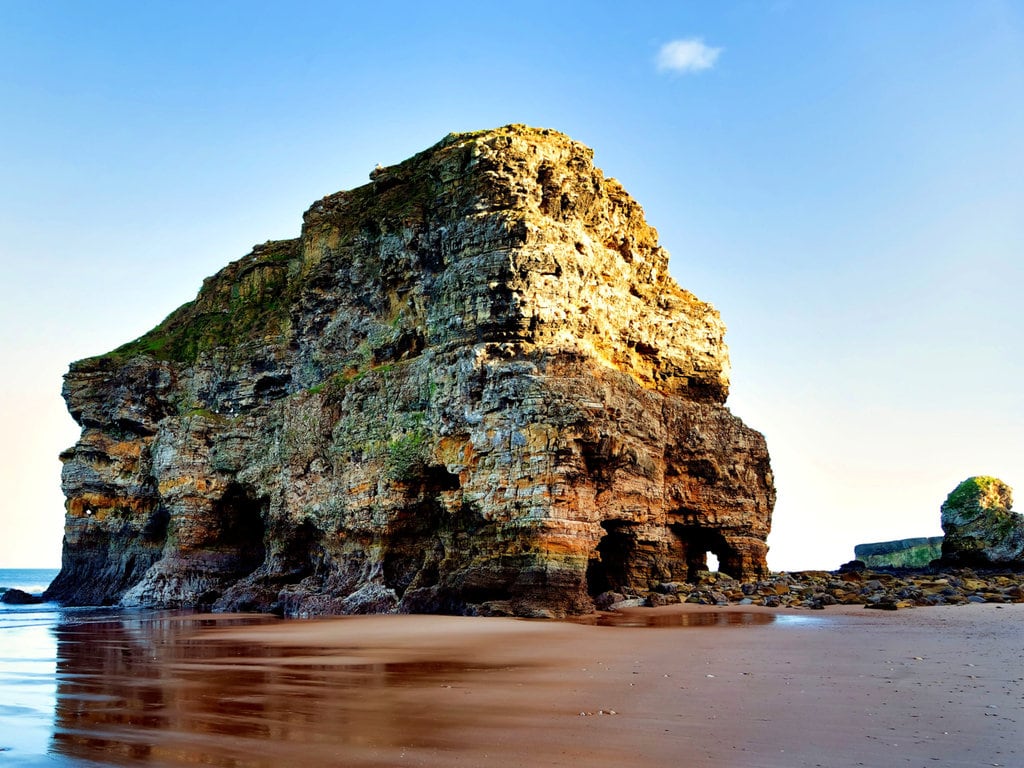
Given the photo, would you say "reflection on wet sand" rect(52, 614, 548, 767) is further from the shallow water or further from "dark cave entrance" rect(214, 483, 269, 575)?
"dark cave entrance" rect(214, 483, 269, 575)

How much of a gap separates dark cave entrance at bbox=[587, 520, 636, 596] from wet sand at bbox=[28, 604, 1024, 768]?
372 inches

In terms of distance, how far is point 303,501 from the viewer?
30.6 m

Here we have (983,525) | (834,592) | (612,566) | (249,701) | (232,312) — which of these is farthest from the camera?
(232,312)

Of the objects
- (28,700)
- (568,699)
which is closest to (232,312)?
(28,700)

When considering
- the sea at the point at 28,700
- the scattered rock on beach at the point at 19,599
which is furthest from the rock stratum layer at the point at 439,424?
the sea at the point at 28,700

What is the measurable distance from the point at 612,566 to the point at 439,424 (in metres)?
7.70

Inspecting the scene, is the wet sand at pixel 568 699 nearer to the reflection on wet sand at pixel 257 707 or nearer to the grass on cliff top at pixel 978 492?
the reflection on wet sand at pixel 257 707

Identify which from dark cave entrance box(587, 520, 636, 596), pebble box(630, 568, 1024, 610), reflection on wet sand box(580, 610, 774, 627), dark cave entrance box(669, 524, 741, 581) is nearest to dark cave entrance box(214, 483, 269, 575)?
dark cave entrance box(587, 520, 636, 596)

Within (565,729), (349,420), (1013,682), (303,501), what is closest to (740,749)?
(565,729)

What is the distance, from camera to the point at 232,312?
42.7 meters

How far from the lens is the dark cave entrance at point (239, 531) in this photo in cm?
3588

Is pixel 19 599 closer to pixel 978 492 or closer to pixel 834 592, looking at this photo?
pixel 834 592

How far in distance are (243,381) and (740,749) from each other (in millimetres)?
35466

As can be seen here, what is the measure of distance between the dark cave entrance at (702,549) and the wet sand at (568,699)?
42.6ft
